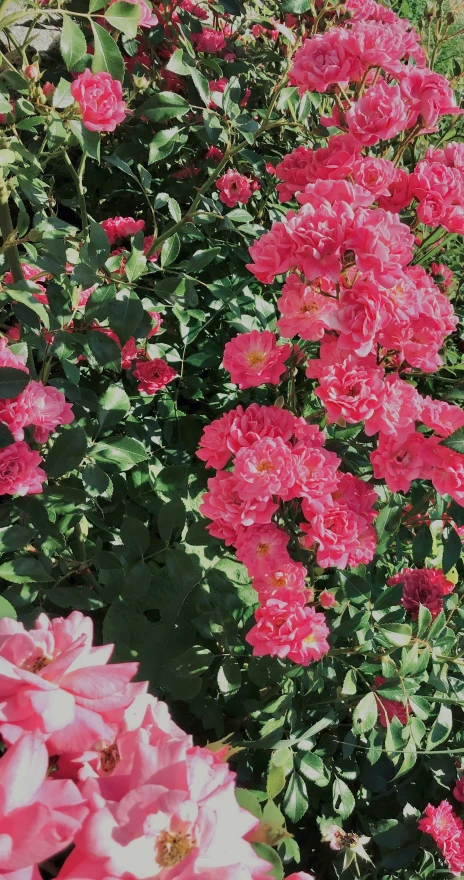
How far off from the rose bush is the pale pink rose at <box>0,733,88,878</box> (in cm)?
2

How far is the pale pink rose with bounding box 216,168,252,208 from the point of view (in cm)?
190

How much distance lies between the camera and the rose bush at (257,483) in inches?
27.1

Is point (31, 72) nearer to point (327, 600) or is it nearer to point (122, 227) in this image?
point (122, 227)

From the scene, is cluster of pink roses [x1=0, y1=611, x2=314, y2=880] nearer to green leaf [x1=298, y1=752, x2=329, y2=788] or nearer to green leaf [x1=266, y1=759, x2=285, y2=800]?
green leaf [x1=266, y1=759, x2=285, y2=800]

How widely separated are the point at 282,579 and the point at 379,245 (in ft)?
1.85

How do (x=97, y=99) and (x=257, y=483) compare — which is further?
(x=97, y=99)

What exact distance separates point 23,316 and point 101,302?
0.15 meters

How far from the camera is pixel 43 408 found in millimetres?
1019

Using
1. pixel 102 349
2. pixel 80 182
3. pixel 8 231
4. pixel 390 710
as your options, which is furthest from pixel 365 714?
pixel 80 182

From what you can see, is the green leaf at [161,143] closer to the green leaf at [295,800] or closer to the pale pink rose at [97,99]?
the pale pink rose at [97,99]

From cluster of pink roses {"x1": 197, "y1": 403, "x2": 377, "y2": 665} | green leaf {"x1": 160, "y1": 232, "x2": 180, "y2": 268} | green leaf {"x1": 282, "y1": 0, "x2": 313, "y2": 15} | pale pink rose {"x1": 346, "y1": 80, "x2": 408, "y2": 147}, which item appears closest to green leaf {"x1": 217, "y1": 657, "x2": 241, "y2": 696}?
cluster of pink roses {"x1": 197, "y1": 403, "x2": 377, "y2": 665}

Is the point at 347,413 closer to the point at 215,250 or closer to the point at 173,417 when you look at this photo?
the point at 215,250

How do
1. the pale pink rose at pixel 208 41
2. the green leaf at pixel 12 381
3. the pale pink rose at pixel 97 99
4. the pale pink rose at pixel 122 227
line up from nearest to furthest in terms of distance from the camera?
the green leaf at pixel 12 381 < the pale pink rose at pixel 97 99 < the pale pink rose at pixel 122 227 < the pale pink rose at pixel 208 41

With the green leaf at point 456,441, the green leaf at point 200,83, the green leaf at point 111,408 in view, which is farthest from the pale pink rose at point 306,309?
the green leaf at point 200,83
